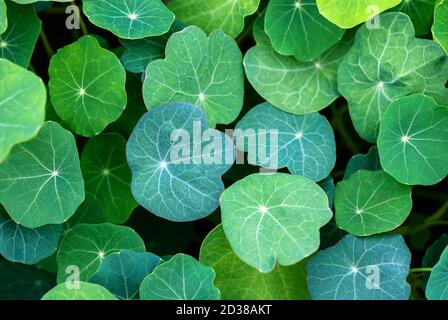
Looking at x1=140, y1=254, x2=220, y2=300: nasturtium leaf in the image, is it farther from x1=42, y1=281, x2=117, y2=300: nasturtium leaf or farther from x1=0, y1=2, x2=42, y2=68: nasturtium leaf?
x1=0, y1=2, x2=42, y2=68: nasturtium leaf

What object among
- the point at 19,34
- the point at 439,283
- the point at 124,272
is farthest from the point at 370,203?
the point at 19,34

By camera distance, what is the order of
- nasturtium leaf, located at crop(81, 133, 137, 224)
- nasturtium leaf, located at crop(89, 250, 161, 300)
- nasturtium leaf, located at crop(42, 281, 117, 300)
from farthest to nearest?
nasturtium leaf, located at crop(81, 133, 137, 224) < nasturtium leaf, located at crop(89, 250, 161, 300) < nasturtium leaf, located at crop(42, 281, 117, 300)

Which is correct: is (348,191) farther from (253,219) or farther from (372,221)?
(253,219)

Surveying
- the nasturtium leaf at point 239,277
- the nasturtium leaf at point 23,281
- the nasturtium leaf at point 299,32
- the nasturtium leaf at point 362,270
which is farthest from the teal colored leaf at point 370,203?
the nasturtium leaf at point 23,281

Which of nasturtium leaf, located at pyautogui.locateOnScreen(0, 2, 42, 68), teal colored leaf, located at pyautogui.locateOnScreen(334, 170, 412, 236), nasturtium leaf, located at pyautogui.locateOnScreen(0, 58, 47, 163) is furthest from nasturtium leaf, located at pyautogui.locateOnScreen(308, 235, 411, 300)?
nasturtium leaf, located at pyautogui.locateOnScreen(0, 2, 42, 68)

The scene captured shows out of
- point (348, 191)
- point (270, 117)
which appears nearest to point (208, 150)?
point (270, 117)
